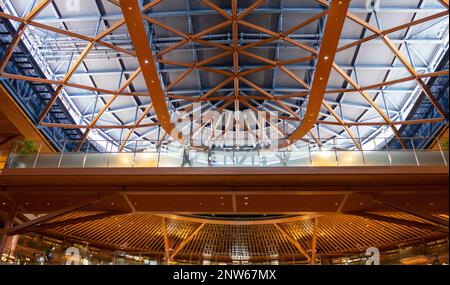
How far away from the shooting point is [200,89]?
90.7ft

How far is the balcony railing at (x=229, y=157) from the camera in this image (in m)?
17.8

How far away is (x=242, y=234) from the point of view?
28.2 m

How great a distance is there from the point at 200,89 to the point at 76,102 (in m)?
9.15

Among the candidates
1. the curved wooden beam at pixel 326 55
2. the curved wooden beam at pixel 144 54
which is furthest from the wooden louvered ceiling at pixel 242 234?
the curved wooden beam at pixel 144 54

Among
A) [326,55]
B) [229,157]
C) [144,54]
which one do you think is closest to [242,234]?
[229,157]

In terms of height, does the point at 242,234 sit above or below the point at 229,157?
below

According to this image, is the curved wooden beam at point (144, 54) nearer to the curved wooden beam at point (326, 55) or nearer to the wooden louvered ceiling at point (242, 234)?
the curved wooden beam at point (326, 55)

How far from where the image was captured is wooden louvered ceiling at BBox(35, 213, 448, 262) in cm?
2508

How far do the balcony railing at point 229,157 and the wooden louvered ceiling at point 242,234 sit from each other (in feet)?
21.8

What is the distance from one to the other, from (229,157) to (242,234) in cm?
1165

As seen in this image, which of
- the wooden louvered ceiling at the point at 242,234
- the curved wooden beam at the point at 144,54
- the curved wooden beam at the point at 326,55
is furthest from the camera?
the wooden louvered ceiling at the point at 242,234

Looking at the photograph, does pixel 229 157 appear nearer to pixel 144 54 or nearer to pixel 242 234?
pixel 144 54
